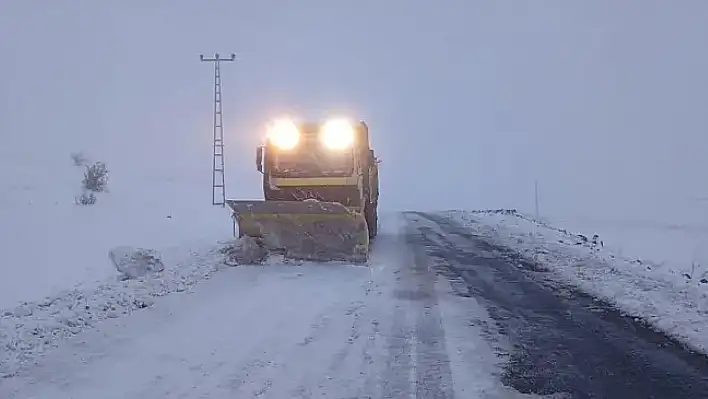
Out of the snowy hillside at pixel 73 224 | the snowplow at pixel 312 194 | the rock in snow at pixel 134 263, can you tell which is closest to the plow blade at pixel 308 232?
the snowplow at pixel 312 194

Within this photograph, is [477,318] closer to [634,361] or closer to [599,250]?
[634,361]

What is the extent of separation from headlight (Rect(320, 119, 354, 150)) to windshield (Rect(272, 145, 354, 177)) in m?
0.13

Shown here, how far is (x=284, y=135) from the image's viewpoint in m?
13.7

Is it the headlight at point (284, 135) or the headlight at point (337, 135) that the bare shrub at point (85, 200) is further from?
the headlight at point (337, 135)

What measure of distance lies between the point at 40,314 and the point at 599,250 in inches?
430

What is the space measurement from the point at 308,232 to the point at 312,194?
1.43 metres

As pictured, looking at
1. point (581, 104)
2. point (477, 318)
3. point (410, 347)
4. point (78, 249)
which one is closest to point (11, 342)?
point (410, 347)

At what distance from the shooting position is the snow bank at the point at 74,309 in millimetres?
6219

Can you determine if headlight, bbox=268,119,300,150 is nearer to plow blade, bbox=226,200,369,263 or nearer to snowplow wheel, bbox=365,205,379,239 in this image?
plow blade, bbox=226,200,369,263

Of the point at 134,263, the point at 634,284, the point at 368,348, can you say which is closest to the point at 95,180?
the point at 134,263

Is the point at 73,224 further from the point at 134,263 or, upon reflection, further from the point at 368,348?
the point at 368,348

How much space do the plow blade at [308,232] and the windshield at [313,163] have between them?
5.22 ft

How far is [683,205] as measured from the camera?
3375cm

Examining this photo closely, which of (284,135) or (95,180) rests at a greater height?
(284,135)
